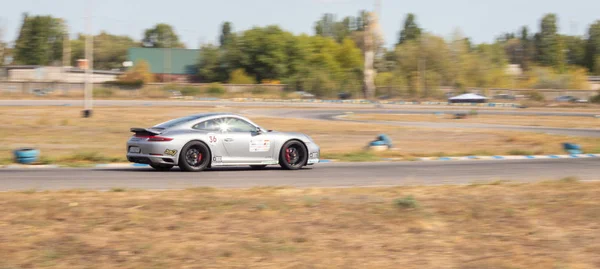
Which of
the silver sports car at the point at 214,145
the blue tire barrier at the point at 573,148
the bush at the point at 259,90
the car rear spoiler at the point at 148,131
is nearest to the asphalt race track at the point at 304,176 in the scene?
the silver sports car at the point at 214,145

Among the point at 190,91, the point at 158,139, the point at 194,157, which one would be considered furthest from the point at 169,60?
the point at 158,139

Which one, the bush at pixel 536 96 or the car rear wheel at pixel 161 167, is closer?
the car rear wheel at pixel 161 167

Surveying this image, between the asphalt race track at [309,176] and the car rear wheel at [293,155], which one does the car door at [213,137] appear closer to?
the asphalt race track at [309,176]

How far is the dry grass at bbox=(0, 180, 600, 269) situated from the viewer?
711 centimetres

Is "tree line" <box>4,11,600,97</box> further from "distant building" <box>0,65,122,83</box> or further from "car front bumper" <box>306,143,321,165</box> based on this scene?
"car front bumper" <box>306,143,321,165</box>

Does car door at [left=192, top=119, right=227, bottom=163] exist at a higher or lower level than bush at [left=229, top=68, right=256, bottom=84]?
lower

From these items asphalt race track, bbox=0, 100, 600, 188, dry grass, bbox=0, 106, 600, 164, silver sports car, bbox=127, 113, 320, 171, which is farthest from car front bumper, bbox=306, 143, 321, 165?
dry grass, bbox=0, 106, 600, 164

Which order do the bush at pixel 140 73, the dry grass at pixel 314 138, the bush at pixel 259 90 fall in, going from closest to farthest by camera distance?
the dry grass at pixel 314 138, the bush at pixel 259 90, the bush at pixel 140 73

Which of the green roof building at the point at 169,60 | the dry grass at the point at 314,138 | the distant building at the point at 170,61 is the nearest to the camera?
the dry grass at the point at 314,138

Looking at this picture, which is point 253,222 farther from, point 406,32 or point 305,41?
point 406,32

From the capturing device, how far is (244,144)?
50.2 feet

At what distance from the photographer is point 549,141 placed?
2834 centimetres

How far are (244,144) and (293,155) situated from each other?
1154 millimetres

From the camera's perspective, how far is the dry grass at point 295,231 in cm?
711
